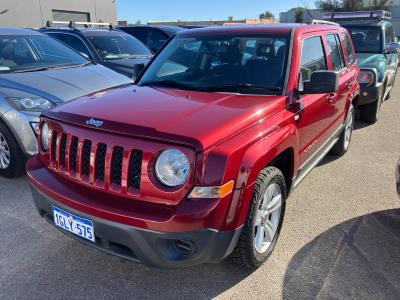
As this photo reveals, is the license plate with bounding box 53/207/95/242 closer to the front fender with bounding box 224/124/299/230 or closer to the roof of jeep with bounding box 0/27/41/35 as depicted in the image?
the front fender with bounding box 224/124/299/230

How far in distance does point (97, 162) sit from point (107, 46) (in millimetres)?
5912

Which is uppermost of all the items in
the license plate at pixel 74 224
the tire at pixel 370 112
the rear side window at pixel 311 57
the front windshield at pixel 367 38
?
the rear side window at pixel 311 57

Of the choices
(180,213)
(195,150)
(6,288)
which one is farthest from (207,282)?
(6,288)

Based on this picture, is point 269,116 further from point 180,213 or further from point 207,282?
point 207,282

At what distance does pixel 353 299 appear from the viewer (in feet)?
8.55

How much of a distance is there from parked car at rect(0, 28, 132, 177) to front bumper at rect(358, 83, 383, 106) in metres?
3.94

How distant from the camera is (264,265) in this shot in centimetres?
299

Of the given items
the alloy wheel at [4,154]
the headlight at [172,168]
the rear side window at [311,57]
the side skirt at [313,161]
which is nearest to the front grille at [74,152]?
the headlight at [172,168]

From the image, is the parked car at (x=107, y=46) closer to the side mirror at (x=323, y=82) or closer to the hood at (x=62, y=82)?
the hood at (x=62, y=82)

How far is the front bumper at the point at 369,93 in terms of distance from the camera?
6.60 metres

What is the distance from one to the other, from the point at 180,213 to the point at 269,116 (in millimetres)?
1031

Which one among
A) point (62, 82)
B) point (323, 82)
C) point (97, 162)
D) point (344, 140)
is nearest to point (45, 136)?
point (97, 162)

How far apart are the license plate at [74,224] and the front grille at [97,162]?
9.2 inches

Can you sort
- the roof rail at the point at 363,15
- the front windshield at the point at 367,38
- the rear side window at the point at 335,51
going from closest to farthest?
the rear side window at the point at 335,51, the front windshield at the point at 367,38, the roof rail at the point at 363,15
